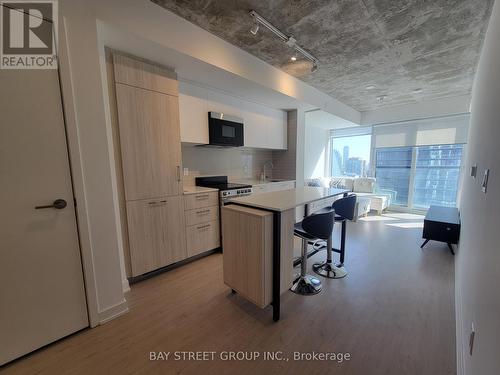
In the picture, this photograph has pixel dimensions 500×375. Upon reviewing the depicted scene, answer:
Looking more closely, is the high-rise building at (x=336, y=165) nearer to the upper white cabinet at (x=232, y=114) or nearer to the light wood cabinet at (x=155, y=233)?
the upper white cabinet at (x=232, y=114)

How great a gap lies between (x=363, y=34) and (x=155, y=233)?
321 cm

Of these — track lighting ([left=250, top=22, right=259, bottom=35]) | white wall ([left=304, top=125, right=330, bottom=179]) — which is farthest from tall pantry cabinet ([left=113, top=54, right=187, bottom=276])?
white wall ([left=304, top=125, right=330, bottom=179])

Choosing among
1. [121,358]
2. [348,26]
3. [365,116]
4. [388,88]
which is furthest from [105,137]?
[365,116]

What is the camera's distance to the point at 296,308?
190cm

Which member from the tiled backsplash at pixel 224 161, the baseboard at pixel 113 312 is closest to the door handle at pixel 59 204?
the baseboard at pixel 113 312

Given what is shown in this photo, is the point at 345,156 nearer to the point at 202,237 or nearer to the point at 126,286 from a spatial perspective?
the point at 202,237

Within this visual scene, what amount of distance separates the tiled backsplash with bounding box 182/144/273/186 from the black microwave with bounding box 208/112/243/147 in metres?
0.46

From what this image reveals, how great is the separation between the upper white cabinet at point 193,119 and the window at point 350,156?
5.24 m

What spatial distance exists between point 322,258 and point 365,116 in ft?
15.5

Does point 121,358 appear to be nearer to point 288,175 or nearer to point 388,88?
point 288,175

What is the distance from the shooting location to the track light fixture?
1.96 meters

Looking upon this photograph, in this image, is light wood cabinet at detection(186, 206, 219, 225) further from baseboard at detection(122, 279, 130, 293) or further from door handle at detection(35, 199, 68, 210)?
door handle at detection(35, 199, 68, 210)

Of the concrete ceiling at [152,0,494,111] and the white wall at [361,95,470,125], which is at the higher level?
the concrete ceiling at [152,0,494,111]

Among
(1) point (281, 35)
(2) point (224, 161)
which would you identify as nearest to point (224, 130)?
(2) point (224, 161)
